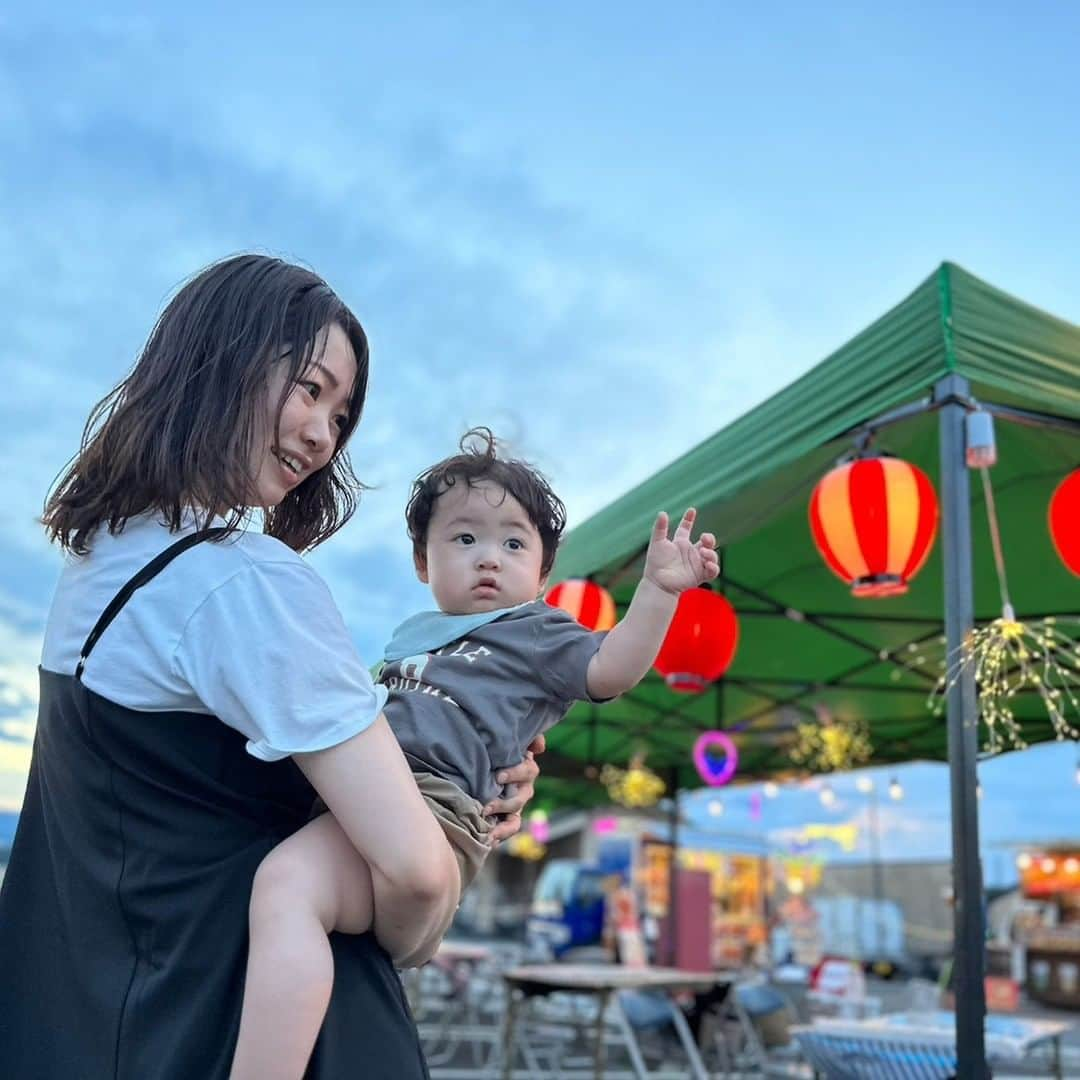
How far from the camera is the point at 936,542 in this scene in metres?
5.02

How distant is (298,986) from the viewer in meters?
0.91

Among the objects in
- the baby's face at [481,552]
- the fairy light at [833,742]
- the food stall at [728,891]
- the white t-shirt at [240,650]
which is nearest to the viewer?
the white t-shirt at [240,650]

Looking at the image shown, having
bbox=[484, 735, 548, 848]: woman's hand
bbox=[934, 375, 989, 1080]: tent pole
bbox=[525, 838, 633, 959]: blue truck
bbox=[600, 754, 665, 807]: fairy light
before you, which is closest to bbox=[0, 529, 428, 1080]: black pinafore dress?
bbox=[484, 735, 548, 848]: woman's hand

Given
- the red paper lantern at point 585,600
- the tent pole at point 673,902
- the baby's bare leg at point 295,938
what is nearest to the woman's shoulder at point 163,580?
the baby's bare leg at point 295,938

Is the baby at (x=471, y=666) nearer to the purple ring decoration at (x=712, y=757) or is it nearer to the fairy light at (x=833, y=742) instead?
the purple ring decoration at (x=712, y=757)

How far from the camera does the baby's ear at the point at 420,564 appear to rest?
163 cm

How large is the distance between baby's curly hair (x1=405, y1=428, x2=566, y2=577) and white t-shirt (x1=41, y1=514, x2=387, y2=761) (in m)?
0.57

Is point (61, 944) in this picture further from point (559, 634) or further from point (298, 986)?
point (559, 634)

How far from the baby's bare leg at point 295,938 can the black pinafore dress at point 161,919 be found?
0.03 metres

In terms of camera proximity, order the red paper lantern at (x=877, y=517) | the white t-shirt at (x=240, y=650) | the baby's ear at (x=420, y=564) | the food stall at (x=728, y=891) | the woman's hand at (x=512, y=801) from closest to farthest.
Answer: the white t-shirt at (x=240, y=650), the woman's hand at (x=512, y=801), the baby's ear at (x=420, y=564), the red paper lantern at (x=877, y=517), the food stall at (x=728, y=891)

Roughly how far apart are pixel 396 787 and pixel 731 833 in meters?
20.9

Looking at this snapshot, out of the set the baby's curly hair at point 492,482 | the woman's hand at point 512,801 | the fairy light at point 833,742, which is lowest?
the woman's hand at point 512,801

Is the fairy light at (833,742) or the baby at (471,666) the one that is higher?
the fairy light at (833,742)

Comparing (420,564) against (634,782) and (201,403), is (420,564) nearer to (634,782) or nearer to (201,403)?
(201,403)
